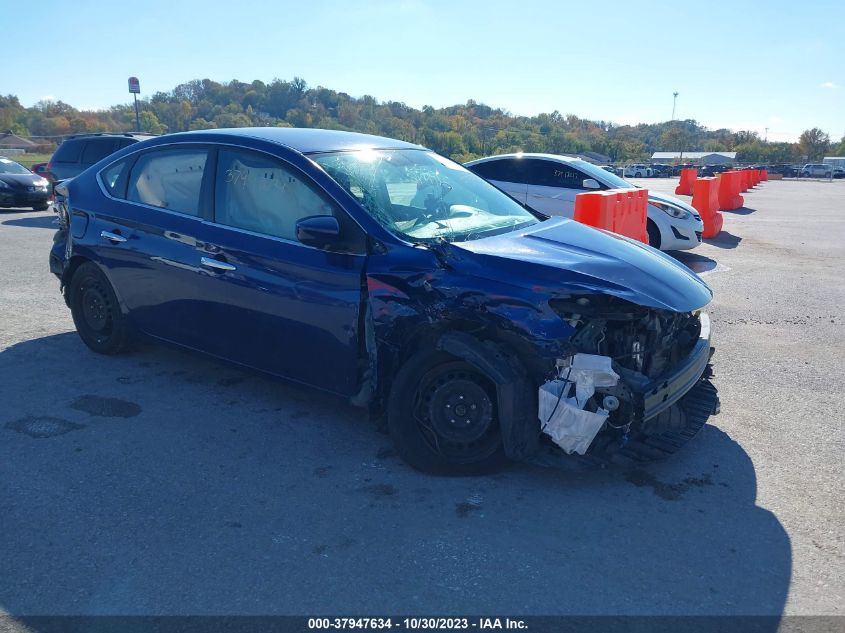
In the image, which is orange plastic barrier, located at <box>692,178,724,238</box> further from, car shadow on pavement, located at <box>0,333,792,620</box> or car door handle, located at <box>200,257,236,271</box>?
car door handle, located at <box>200,257,236,271</box>

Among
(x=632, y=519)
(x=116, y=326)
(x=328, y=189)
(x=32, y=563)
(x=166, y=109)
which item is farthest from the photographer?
(x=166, y=109)

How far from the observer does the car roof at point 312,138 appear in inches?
174

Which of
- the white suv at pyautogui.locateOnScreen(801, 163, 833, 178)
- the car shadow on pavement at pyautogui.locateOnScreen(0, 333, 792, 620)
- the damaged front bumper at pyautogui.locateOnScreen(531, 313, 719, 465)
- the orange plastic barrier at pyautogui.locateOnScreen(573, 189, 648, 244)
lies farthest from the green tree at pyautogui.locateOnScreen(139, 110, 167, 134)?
the white suv at pyautogui.locateOnScreen(801, 163, 833, 178)

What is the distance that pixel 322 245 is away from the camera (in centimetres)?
390

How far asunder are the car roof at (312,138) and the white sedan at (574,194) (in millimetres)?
6081

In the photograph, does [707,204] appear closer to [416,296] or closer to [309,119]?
[416,296]

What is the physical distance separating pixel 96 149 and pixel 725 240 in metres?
12.6

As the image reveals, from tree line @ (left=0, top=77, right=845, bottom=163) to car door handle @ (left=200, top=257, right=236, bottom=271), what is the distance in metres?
1.95

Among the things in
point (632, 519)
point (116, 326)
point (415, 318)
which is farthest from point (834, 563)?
point (116, 326)

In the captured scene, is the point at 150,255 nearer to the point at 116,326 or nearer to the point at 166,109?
the point at 116,326

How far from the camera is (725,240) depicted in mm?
13438

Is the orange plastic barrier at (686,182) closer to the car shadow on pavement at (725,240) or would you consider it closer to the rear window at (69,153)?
the car shadow on pavement at (725,240)

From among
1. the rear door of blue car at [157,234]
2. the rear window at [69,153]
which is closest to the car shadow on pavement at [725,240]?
the rear door of blue car at [157,234]

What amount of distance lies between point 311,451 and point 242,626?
5.01 feet
